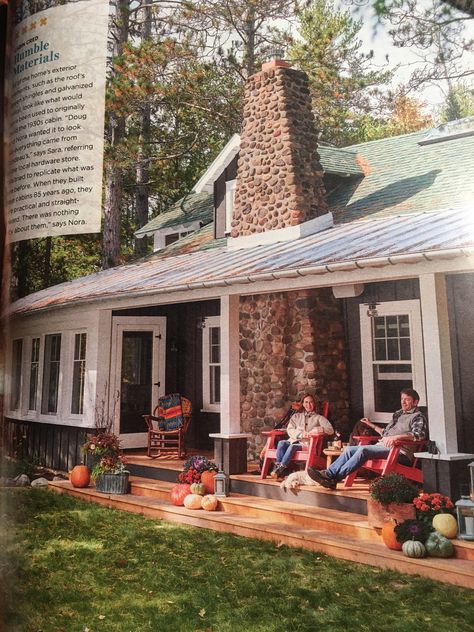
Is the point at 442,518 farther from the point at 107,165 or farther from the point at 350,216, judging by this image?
the point at 107,165

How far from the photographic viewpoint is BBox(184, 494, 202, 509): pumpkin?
490cm

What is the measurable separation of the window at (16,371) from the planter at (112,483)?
268 cm

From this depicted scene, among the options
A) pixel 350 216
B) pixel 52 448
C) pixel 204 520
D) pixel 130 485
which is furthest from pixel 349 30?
pixel 130 485

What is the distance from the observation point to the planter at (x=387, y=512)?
12.2ft

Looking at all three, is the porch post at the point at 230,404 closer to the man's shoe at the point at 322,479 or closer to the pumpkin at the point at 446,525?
the man's shoe at the point at 322,479

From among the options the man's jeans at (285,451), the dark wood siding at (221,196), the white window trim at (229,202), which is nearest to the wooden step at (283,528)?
the man's jeans at (285,451)

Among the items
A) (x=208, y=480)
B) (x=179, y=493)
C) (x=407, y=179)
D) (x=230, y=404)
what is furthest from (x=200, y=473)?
(x=407, y=179)

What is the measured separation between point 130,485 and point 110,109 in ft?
12.6

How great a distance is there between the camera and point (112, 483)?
16.3ft

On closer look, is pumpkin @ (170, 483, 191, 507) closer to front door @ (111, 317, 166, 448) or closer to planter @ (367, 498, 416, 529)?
planter @ (367, 498, 416, 529)

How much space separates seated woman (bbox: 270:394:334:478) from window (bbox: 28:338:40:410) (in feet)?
9.21

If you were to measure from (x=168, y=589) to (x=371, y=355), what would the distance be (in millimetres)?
3869

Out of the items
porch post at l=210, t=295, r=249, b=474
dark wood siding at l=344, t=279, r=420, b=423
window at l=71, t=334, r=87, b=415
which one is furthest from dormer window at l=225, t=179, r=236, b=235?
dark wood siding at l=344, t=279, r=420, b=423

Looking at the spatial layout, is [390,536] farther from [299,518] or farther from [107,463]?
[107,463]
